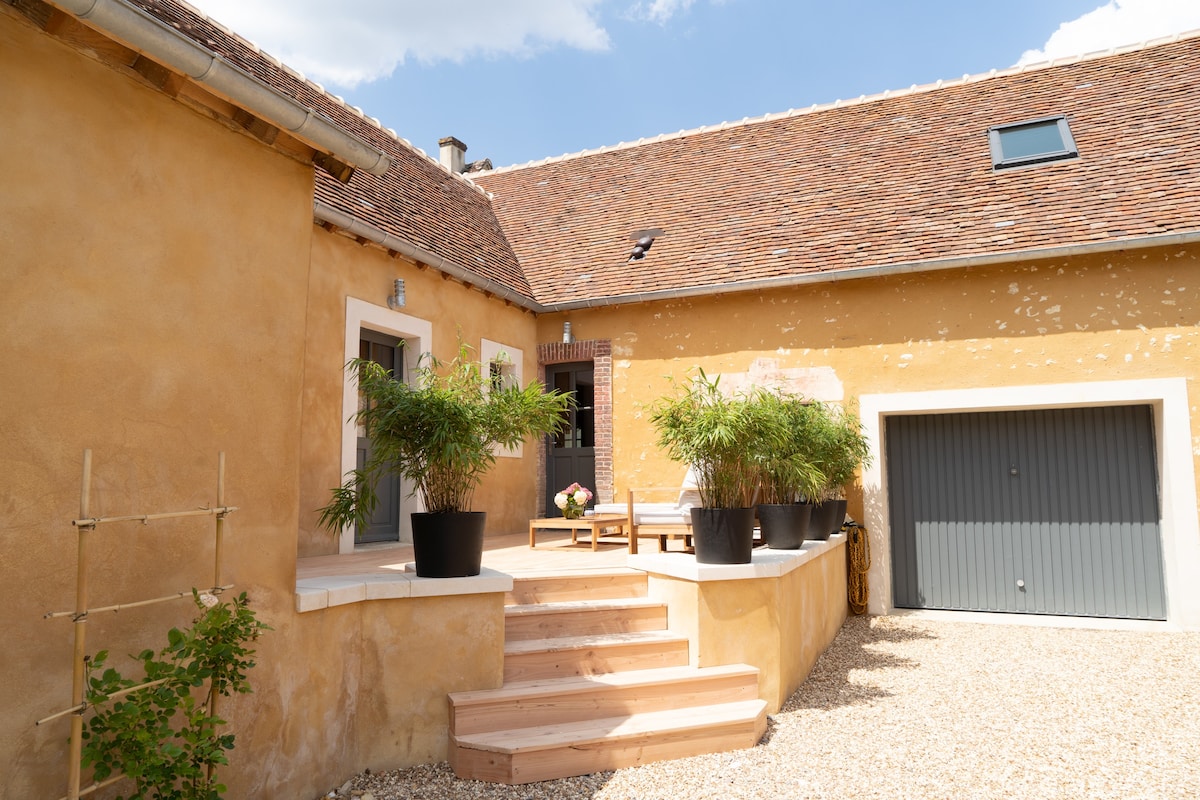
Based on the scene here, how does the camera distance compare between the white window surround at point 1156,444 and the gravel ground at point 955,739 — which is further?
the white window surround at point 1156,444

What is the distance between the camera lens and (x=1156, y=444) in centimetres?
747

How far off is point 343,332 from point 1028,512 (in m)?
7.01

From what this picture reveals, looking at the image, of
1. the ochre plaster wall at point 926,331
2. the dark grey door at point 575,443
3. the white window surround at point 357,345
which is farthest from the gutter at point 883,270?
the white window surround at point 357,345

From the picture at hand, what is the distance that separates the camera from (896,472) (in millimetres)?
8414

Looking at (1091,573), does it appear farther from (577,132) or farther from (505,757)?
(577,132)

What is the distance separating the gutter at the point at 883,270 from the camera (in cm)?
714

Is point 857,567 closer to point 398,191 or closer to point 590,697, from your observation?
point 590,697

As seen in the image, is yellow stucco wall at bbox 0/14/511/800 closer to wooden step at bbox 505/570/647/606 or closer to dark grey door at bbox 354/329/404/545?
wooden step at bbox 505/570/647/606

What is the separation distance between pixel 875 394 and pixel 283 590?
6569 millimetres

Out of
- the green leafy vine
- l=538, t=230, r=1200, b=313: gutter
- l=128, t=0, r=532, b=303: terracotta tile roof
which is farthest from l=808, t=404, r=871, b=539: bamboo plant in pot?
the green leafy vine

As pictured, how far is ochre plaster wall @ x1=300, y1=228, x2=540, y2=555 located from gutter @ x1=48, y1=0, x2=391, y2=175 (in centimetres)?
310

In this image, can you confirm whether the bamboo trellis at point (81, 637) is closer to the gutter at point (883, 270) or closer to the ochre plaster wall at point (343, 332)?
the ochre plaster wall at point (343, 332)

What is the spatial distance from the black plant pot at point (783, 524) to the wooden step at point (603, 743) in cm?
177

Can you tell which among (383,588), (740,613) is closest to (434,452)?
(383,588)
